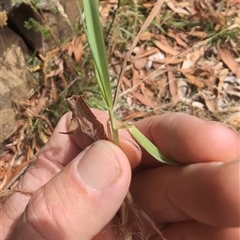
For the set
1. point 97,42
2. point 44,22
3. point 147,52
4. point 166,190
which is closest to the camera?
point 97,42

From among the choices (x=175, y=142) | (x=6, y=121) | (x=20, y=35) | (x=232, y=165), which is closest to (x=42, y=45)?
(x=20, y=35)

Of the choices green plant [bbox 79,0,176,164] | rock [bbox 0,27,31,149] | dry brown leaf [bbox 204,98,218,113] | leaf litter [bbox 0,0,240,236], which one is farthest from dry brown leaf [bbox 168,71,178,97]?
green plant [bbox 79,0,176,164]

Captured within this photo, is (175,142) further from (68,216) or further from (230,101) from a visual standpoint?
(230,101)

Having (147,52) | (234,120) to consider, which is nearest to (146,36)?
(147,52)

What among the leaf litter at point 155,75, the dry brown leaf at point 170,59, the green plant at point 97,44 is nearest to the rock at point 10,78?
the leaf litter at point 155,75

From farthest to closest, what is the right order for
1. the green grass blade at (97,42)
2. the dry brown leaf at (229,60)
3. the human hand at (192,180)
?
1. the dry brown leaf at (229,60)
2. the human hand at (192,180)
3. the green grass blade at (97,42)

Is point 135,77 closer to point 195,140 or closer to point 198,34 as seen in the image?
point 198,34

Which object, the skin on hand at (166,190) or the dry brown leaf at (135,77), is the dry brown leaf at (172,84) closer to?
the dry brown leaf at (135,77)
